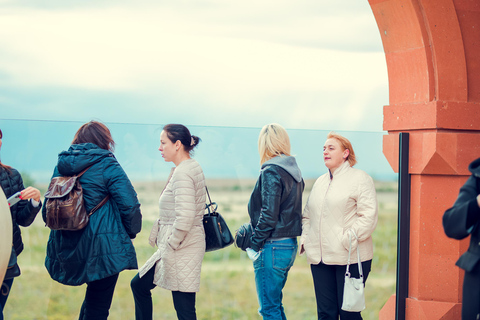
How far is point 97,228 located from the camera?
3869 mm

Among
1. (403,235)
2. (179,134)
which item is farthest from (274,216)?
(403,235)

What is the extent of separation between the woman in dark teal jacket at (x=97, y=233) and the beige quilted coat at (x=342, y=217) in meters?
1.33

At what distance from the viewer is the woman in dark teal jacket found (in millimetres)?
3854

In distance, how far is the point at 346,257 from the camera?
4.21 metres

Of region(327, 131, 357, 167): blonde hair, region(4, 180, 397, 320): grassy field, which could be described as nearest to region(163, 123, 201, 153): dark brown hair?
region(4, 180, 397, 320): grassy field

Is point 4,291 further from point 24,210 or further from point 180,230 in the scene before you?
point 180,230

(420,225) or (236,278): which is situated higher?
(420,225)

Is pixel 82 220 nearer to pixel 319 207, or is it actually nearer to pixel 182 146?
pixel 182 146

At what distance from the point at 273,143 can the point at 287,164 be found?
0.20 meters

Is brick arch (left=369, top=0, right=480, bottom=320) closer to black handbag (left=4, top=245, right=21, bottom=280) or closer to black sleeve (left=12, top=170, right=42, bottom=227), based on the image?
black sleeve (left=12, top=170, right=42, bottom=227)

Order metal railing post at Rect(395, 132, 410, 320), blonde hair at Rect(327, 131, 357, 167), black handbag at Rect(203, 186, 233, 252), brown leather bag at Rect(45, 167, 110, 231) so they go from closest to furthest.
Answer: brown leather bag at Rect(45, 167, 110, 231), black handbag at Rect(203, 186, 233, 252), blonde hair at Rect(327, 131, 357, 167), metal railing post at Rect(395, 132, 410, 320)

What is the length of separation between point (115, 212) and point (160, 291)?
3.91 ft

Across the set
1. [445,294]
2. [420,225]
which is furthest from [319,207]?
[445,294]

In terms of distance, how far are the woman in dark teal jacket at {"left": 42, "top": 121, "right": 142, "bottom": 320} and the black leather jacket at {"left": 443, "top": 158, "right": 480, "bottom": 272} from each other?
208cm
